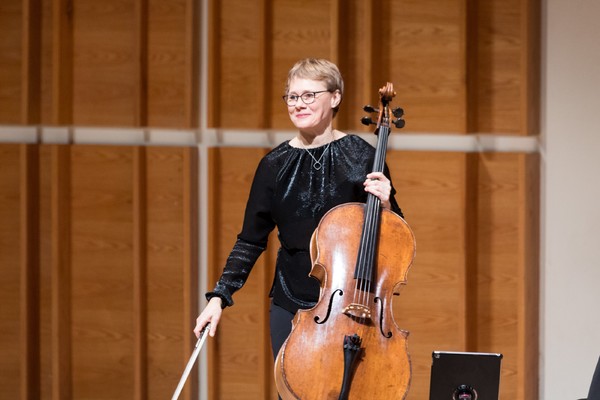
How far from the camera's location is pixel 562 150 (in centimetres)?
376

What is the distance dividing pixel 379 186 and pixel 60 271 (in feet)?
7.34

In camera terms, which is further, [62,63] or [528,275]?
[62,63]

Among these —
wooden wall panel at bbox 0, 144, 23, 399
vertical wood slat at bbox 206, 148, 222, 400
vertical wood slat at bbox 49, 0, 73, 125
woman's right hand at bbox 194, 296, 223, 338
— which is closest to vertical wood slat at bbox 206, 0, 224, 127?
vertical wood slat at bbox 206, 148, 222, 400

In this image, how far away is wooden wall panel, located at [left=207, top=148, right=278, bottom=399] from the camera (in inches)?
153

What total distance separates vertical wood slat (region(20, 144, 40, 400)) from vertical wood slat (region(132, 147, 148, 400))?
48cm

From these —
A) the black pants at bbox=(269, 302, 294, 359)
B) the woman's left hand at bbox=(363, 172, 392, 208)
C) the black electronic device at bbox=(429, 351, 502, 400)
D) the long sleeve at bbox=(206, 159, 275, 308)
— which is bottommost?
the black electronic device at bbox=(429, 351, 502, 400)

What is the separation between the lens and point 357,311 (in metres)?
2.03

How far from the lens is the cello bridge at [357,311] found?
203cm

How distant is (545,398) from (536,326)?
0.33 m

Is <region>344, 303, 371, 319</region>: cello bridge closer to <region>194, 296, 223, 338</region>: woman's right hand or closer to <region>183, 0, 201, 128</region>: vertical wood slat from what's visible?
<region>194, 296, 223, 338</region>: woman's right hand

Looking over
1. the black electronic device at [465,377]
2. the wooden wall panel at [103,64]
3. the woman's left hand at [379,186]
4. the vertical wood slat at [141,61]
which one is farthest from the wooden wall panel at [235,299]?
the woman's left hand at [379,186]

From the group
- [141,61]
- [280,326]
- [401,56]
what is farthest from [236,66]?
[280,326]

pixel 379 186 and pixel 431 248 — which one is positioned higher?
pixel 379 186

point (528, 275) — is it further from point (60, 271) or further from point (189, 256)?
point (60, 271)
